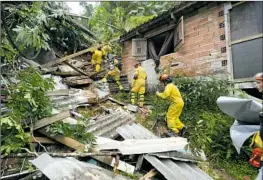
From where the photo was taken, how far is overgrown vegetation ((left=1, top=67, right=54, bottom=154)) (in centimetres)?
335

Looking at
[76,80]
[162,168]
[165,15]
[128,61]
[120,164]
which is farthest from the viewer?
[128,61]

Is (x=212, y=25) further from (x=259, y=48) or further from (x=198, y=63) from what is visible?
(x=259, y=48)

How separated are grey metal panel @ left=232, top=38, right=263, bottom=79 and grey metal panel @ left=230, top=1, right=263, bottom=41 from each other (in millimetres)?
213

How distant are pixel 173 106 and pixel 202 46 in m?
1.99

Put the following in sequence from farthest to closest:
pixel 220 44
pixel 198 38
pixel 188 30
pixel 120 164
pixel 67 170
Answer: pixel 188 30 < pixel 198 38 < pixel 220 44 < pixel 120 164 < pixel 67 170

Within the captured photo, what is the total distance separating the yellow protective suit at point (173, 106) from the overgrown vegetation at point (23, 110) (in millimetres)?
2472

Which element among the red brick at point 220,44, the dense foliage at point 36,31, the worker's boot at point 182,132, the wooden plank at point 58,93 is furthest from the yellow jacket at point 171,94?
the dense foliage at point 36,31

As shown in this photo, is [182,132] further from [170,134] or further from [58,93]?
[58,93]

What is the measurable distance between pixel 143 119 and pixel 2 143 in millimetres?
Result: 3486

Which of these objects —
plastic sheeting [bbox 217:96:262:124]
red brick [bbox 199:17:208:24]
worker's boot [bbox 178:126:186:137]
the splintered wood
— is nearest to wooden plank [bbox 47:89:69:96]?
the splintered wood

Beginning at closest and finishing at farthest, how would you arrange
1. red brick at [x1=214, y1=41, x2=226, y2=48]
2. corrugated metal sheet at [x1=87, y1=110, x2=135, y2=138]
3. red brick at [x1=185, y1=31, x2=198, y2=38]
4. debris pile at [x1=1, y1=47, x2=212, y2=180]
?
debris pile at [x1=1, y1=47, x2=212, y2=180], corrugated metal sheet at [x1=87, y1=110, x2=135, y2=138], red brick at [x1=214, y1=41, x2=226, y2=48], red brick at [x1=185, y1=31, x2=198, y2=38]

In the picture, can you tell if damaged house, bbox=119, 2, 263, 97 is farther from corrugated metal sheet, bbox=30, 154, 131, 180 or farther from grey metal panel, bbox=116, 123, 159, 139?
corrugated metal sheet, bbox=30, 154, 131, 180

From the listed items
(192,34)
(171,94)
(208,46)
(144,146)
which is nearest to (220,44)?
(208,46)

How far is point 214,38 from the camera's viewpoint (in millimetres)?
5910
